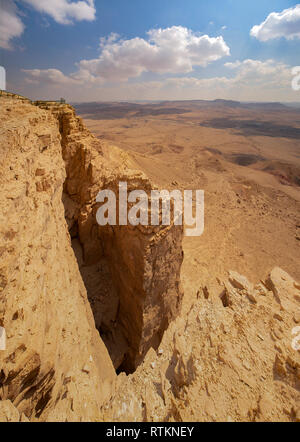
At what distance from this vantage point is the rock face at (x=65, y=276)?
2.15 meters

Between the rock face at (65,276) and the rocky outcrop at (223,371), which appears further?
the rocky outcrop at (223,371)

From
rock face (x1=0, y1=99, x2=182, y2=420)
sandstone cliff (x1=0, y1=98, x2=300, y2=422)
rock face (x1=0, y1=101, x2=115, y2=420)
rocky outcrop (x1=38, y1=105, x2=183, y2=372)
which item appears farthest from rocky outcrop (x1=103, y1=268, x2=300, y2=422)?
rocky outcrop (x1=38, y1=105, x2=183, y2=372)

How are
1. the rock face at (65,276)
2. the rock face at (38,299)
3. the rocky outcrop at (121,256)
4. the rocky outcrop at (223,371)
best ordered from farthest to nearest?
the rocky outcrop at (121,256) → the rocky outcrop at (223,371) → the rock face at (65,276) → the rock face at (38,299)

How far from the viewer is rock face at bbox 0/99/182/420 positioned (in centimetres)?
215

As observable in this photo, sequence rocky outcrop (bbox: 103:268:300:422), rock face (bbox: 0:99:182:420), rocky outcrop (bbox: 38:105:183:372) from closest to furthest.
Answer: rock face (bbox: 0:99:182:420) → rocky outcrop (bbox: 103:268:300:422) → rocky outcrop (bbox: 38:105:183:372)

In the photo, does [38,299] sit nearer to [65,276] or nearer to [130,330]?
[65,276]

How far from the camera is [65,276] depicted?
338cm

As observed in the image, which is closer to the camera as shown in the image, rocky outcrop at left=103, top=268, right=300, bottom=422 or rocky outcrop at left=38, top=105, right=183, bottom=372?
rocky outcrop at left=103, top=268, right=300, bottom=422

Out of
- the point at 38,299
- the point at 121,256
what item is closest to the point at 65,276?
the point at 38,299

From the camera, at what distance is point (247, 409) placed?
7.35ft

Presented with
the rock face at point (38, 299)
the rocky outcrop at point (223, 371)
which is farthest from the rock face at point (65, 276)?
the rocky outcrop at point (223, 371)

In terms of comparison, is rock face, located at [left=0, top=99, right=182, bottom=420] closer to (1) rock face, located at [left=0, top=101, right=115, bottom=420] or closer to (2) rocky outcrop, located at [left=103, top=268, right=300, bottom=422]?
(1) rock face, located at [left=0, top=101, right=115, bottom=420]

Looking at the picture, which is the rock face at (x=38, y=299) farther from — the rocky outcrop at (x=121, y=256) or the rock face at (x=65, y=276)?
the rocky outcrop at (x=121, y=256)

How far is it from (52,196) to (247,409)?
4.06 m
